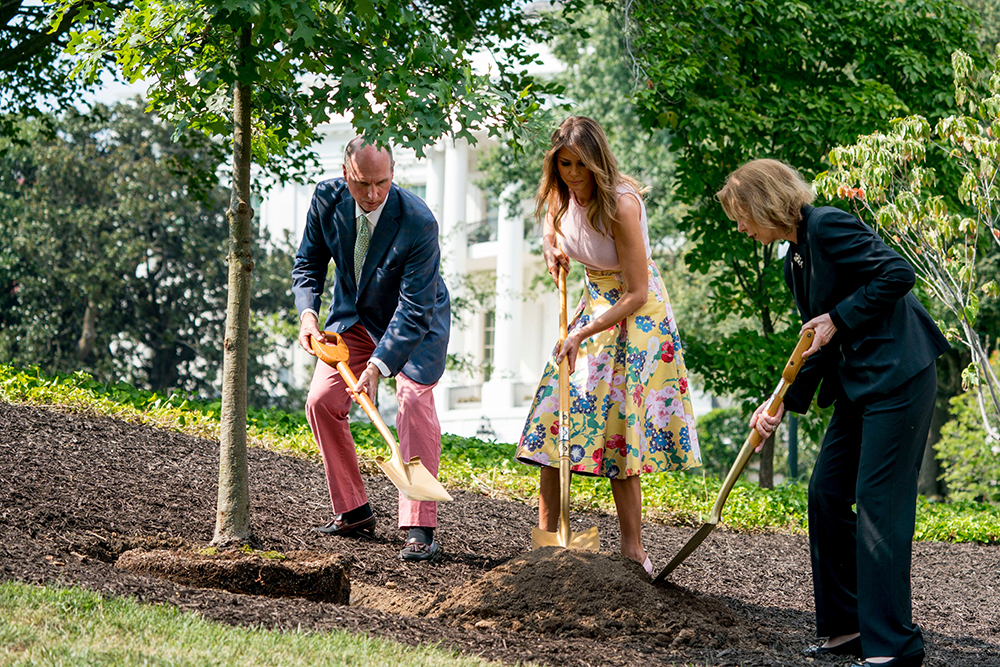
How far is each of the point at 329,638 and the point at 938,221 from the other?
6220mm

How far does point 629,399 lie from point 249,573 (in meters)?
1.66

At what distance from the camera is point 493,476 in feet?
22.8

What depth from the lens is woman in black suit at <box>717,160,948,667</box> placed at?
2.93 metres

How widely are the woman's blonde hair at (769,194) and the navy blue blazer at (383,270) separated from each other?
5.28 ft

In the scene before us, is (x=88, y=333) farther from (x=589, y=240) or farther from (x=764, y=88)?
(x=589, y=240)

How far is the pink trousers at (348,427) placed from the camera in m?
4.45

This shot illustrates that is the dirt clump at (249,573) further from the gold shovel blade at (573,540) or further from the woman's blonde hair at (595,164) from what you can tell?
the woman's blonde hair at (595,164)

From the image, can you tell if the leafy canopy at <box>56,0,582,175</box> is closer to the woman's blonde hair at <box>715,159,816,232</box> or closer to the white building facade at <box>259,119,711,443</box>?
the woman's blonde hair at <box>715,159,816,232</box>

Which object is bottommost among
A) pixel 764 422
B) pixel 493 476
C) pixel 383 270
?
pixel 493 476

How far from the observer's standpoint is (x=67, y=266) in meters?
16.0

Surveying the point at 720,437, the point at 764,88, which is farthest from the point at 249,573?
the point at 720,437

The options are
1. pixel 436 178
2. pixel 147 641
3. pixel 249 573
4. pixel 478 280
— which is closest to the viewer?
pixel 147 641

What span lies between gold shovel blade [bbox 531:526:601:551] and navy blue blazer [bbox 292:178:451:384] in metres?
0.95

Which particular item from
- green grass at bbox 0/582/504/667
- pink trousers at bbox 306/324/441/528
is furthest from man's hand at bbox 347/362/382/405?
green grass at bbox 0/582/504/667
